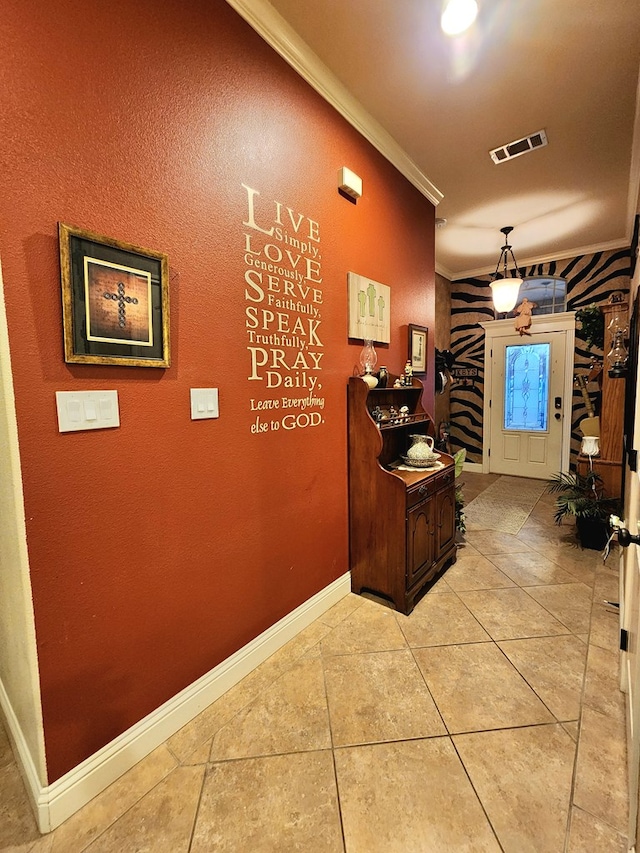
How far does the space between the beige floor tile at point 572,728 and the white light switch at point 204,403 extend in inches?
74.3

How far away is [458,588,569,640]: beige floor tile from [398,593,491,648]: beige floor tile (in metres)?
0.06

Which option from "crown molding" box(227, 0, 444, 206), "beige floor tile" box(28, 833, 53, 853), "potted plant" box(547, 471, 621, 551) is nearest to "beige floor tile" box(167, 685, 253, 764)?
"beige floor tile" box(28, 833, 53, 853)

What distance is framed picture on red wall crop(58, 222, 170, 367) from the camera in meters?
1.11

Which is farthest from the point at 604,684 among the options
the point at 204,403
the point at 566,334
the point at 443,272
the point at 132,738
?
the point at 443,272

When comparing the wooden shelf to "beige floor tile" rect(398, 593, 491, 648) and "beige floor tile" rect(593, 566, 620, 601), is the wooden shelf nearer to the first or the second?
"beige floor tile" rect(398, 593, 491, 648)

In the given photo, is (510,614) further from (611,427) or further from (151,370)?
(151,370)

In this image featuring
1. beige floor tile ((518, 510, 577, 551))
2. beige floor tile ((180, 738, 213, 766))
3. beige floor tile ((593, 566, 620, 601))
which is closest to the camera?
beige floor tile ((180, 738, 213, 766))

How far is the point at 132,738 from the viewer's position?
4.34 ft

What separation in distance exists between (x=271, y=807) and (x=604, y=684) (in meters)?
1.51

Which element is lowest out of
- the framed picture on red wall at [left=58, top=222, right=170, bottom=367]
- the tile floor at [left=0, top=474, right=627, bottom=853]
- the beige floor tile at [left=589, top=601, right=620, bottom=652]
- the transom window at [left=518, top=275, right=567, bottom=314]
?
the tile floor at [left=0, top=474, right=627, bottom=853]

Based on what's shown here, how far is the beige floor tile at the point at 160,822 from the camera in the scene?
107 cm

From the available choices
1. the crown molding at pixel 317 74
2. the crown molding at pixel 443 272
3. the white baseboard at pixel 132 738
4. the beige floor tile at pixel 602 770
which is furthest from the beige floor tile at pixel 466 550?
the crown molding at pixel 443 272

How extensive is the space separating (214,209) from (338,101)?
1260mm

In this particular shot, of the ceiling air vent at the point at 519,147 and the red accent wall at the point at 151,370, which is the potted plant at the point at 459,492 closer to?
the red accent wall at the point at 151,370
